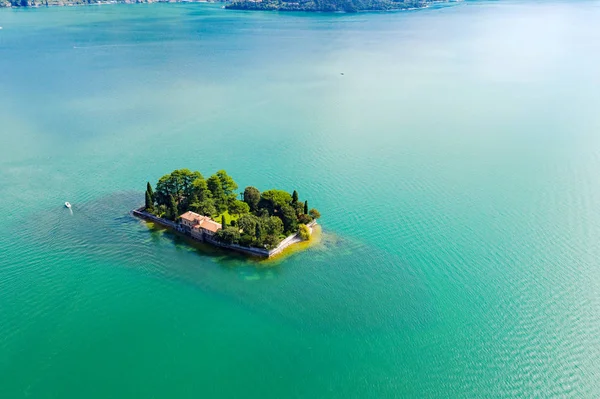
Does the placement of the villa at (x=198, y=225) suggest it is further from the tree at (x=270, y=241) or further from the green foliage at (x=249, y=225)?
the tree at (x=270, y=241)

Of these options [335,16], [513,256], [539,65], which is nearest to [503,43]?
[539,65]

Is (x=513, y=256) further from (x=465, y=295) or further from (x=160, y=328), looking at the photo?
(x=160, y=328)

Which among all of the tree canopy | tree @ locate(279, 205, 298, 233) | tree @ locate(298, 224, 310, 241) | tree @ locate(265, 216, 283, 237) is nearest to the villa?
the tree canopy

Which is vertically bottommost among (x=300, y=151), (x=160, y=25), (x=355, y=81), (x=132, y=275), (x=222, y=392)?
(x=222, y=392)

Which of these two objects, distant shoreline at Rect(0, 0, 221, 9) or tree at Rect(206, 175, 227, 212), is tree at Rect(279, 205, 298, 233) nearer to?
tree at Rect(206, 175, 227, 212)

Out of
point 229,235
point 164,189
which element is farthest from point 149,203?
point 229,235

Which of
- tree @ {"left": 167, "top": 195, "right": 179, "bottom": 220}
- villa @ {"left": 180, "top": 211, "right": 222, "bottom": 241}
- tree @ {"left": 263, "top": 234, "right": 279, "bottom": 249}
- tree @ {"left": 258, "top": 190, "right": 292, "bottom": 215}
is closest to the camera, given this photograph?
tree @ {"left": 263, "top": 234, "right": 279, "bottom": 249}
